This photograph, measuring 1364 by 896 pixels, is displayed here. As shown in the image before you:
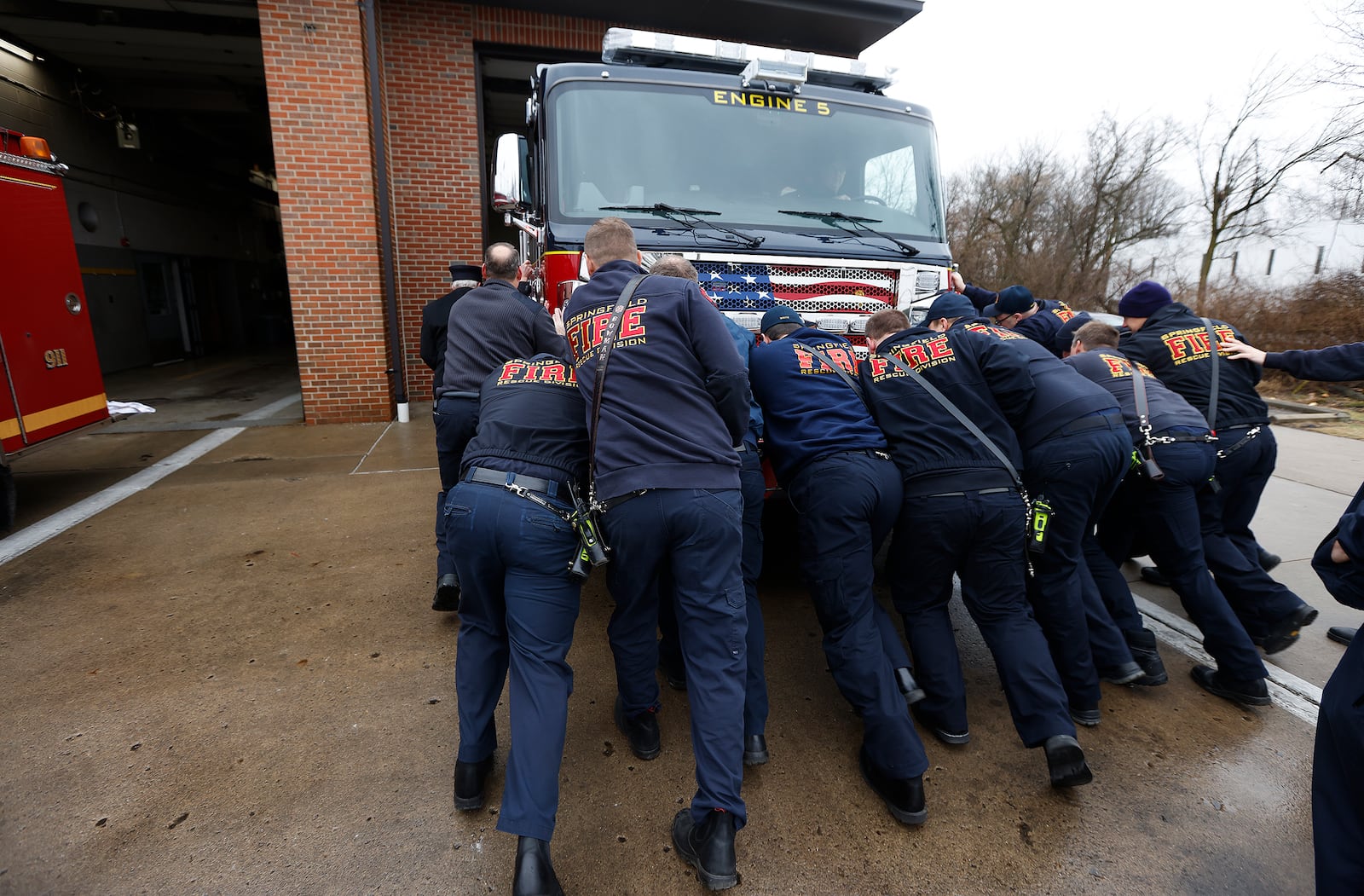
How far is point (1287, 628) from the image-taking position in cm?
344

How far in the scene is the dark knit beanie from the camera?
158 inches

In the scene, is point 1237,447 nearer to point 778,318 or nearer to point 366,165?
point 778,318

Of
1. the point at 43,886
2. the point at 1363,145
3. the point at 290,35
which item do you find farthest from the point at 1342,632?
the point at 1363,145

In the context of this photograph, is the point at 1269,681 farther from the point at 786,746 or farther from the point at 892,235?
the point at 892,235

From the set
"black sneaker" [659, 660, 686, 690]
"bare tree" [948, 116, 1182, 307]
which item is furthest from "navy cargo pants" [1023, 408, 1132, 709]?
"bare tree" [948, 116, 1182, 307]

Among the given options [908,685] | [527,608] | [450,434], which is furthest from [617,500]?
[450,434]

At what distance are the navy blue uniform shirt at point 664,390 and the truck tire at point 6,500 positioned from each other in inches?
203

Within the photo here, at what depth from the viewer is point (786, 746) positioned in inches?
115

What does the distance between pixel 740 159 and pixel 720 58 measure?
0.76 metres

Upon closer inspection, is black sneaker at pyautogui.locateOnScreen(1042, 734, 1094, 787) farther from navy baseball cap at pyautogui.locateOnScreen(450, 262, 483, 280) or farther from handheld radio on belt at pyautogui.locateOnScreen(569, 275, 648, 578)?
navy baseball cap at pyautogui.locateOnScreen(450, 262, 483, 280)

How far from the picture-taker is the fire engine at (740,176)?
13.3 ft

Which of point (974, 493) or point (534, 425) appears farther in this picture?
point (974, 493)

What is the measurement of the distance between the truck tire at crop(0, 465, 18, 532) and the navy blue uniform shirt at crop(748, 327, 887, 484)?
5505mm

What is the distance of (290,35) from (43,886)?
8198mm
